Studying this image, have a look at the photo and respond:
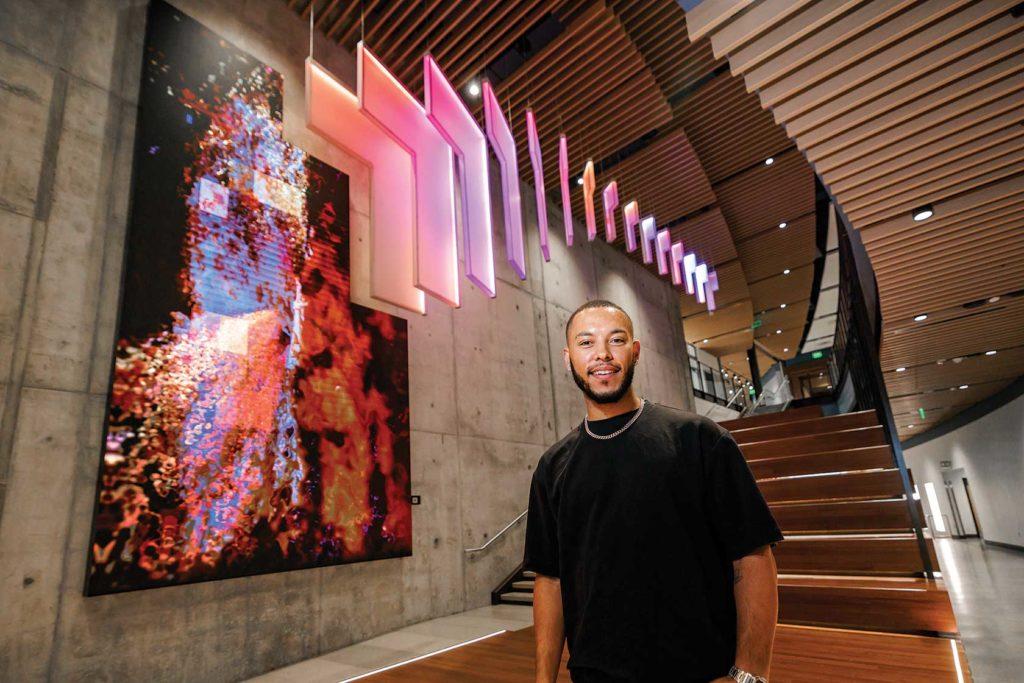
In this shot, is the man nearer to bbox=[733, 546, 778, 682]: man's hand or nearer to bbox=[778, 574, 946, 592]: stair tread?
bbox=[733, 546, 778, 682]: man's hand

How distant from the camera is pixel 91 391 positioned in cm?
337

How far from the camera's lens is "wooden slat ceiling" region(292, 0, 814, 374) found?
542 cm

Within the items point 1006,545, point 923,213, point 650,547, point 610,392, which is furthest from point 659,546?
point 1006,545

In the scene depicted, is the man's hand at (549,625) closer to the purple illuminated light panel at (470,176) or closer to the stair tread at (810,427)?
the purple illuminated light panel at (470,176)

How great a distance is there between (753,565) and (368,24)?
20.0 ft

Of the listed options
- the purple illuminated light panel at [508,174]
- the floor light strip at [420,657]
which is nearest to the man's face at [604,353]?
the floor light strip at [420,657]

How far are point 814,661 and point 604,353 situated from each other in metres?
2.69

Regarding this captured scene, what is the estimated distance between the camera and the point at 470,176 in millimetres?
4594

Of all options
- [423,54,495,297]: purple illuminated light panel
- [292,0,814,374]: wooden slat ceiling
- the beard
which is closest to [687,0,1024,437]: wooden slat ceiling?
[292,0,814,374]: wooden slat ceiling

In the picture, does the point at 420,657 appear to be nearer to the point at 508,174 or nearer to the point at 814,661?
the point at 814,661

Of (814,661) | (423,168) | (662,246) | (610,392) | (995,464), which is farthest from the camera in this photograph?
(995,464)

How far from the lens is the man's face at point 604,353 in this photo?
1.19 meters

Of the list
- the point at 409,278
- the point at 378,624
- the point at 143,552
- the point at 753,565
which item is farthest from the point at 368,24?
the point at 753,565

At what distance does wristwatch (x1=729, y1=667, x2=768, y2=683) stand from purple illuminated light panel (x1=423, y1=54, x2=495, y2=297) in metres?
3.53
